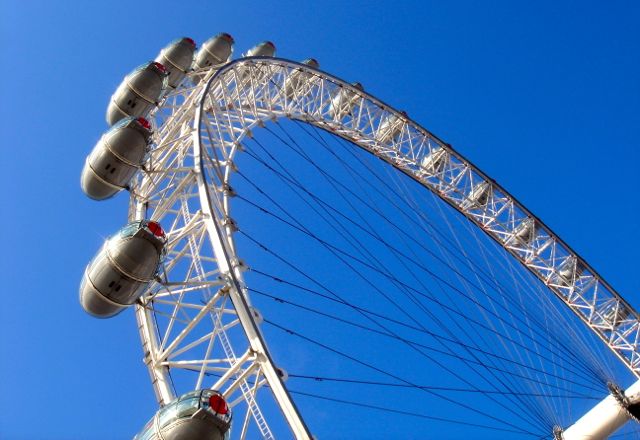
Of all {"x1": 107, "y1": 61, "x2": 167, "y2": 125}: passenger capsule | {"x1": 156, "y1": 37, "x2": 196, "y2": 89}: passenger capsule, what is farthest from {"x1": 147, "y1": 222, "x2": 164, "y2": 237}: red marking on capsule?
{"x1": 156, "y1": 37, "x2": 196, "y2": 89}: passenger capsule

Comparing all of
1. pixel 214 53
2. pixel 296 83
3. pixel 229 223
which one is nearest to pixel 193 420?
pixel 229 223

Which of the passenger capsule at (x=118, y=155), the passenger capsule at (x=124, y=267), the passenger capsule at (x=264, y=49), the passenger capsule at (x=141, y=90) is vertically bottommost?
the passenger capsule at (x=124, y=267)

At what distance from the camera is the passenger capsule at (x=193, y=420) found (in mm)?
8195

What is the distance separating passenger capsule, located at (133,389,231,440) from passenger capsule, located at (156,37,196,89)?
501 inches

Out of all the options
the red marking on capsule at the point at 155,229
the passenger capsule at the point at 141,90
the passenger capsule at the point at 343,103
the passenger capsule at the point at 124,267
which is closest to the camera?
the passenger capsule at the point at 124,267

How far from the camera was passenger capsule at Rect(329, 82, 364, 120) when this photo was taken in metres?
25.3

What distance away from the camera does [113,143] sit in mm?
13000

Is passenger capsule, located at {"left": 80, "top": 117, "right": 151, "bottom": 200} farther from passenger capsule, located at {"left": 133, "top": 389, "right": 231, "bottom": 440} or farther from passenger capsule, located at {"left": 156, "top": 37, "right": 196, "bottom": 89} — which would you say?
passenger capsule, located at {"left": 133, "top": 389, "right": 231, "bottom": 440}

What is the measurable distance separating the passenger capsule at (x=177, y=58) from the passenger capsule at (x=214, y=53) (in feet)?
5.07

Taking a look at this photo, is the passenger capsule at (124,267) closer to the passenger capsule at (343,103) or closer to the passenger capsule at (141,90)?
the passenger capsule at (141,90)

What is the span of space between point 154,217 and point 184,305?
10.8 feet

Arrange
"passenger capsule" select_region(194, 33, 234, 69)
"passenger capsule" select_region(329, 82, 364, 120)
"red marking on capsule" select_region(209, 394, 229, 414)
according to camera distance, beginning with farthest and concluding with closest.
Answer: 1. "passenger capsule" select_region(329, 82, 364, 120)
2. "passenger capsule" select_region(194, 33, 234, 69)
3. "red marking on capsule" select_region(209, 394, 229, 414)

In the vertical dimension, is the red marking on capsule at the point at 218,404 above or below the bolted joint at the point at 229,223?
below

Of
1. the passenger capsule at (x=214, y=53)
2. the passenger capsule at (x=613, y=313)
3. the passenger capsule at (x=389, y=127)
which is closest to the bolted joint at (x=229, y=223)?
the passenger capsule at (x=214, y=53)
